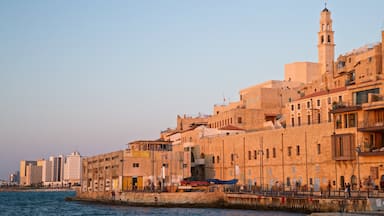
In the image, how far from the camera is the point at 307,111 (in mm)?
86438

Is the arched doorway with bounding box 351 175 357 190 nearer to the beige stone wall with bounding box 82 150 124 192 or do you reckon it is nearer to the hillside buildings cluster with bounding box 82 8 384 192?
the hillside buildings cluster with bounding box 82 8 384 192

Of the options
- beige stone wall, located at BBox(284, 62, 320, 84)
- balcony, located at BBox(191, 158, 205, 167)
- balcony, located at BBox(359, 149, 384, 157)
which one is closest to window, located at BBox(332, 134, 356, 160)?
→ balcony, located at BBox(359, 149, 384, 157)

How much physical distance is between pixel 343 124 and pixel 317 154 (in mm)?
6801

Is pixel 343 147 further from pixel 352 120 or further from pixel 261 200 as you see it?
pixel 261 200

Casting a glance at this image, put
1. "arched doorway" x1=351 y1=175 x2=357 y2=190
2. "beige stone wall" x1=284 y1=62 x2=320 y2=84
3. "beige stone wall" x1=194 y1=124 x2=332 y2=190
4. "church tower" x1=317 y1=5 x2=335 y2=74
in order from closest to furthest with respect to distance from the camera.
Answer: "arched doorway" x1=351 y1=175 x2=357 y2=190, "beige stone wall" x1=194 y1=124 x2=332 y2=190, "church tower" x1=317 y1=5 x2=335 y2=74, "beige stone wall" x1=284 y1=62 x2=320 y2=84

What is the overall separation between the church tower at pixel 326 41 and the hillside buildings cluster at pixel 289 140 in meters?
0.19

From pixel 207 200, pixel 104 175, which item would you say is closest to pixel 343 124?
pixel 207 200

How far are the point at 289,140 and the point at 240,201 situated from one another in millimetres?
12569

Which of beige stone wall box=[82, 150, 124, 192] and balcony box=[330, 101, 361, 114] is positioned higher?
balcony box=[330, 101, 361, 114]

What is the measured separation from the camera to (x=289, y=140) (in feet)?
246

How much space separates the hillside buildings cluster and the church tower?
19 cm

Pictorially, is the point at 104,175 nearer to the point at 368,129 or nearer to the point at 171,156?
the point at 171,156

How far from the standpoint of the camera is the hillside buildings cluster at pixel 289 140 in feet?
203

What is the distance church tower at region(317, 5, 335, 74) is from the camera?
109m
